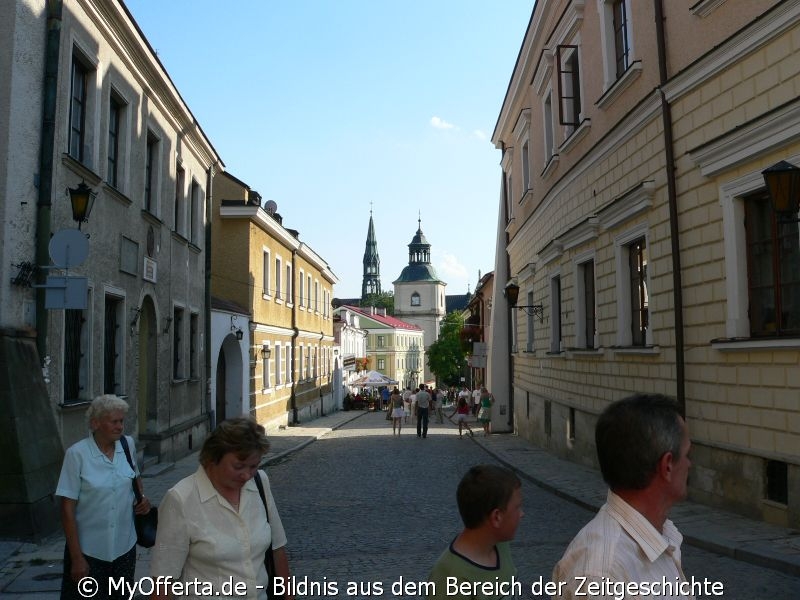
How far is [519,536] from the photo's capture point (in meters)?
8.56

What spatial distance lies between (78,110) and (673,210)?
27.9ft

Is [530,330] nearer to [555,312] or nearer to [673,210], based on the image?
[555,312]

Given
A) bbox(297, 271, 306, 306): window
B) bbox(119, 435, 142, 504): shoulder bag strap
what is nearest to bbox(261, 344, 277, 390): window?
bbox(297, 271, 306, 306): window

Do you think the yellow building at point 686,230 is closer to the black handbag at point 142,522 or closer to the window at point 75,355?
the black handbag at point 142,522

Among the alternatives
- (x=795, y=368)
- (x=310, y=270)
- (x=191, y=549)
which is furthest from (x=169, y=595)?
(x=310, y=270)

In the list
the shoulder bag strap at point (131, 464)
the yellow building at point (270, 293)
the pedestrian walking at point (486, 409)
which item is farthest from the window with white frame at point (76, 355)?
the pedestrian walking at point (486, 409)

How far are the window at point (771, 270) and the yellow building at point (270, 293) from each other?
17.0 meters

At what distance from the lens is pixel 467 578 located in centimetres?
287

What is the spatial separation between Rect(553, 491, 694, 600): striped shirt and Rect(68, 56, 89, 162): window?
33.1 ft

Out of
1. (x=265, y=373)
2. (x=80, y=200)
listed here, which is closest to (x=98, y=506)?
(x=80, y=200)

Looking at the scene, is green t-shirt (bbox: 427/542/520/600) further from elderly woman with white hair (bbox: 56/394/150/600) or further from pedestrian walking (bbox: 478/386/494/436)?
pedestrian walking (bbox: 478/386/494/436)

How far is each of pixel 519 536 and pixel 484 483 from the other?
6.00 metres

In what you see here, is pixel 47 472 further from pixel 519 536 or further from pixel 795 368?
pixel 795 368

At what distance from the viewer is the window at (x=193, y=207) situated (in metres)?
18.5
